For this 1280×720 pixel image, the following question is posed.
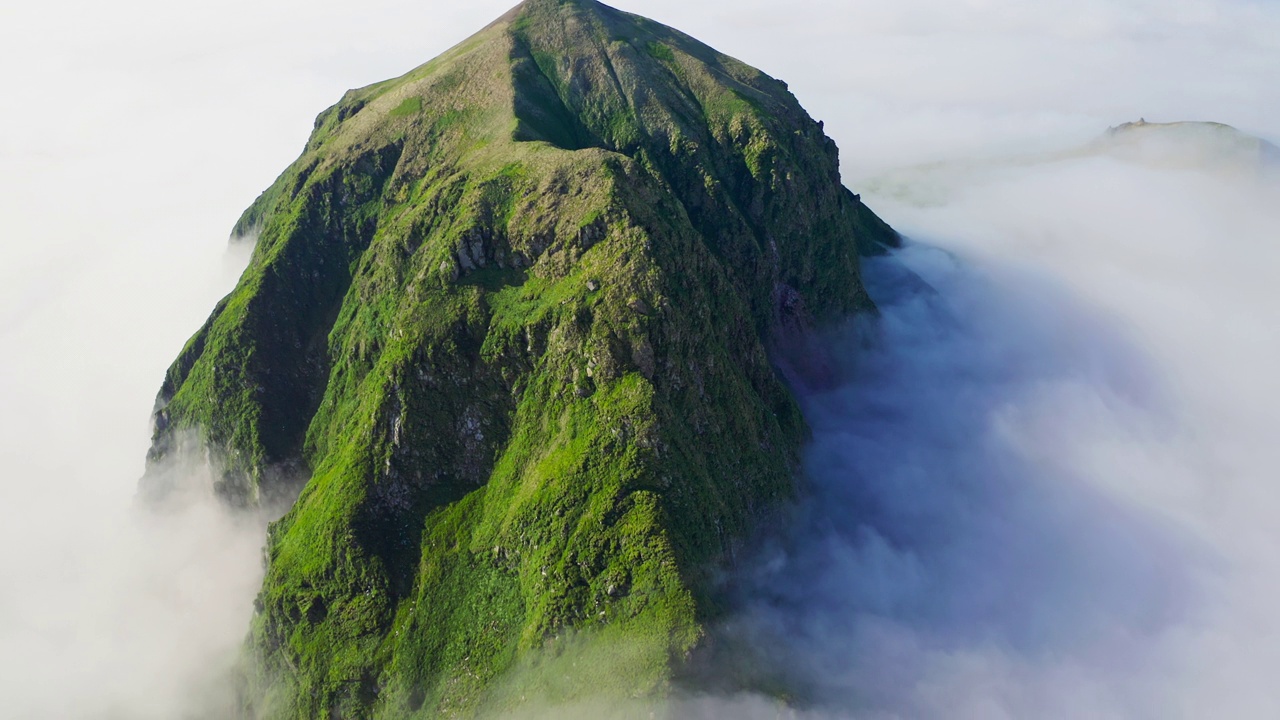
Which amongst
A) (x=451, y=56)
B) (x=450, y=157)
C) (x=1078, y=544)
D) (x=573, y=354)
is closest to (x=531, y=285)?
(x=573, y=354)

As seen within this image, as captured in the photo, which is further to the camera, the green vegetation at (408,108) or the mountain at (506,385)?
the green vegetation at (408,108)

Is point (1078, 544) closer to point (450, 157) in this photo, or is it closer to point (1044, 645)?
point (1044, 645)

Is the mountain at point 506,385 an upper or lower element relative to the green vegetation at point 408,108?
lower

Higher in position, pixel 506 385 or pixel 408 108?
pixel 408 108

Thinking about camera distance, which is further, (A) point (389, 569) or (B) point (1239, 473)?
(B) point (1239, 473)

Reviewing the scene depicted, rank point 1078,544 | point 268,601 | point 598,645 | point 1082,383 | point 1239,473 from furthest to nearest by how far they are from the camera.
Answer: point 1082,383 < point 1239,473 < point 1078,544 < point 268,601 < point 598,645

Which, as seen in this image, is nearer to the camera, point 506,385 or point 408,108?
point 506,385

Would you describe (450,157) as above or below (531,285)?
above

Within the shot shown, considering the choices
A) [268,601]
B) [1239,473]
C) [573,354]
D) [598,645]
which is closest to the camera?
[598,645]
